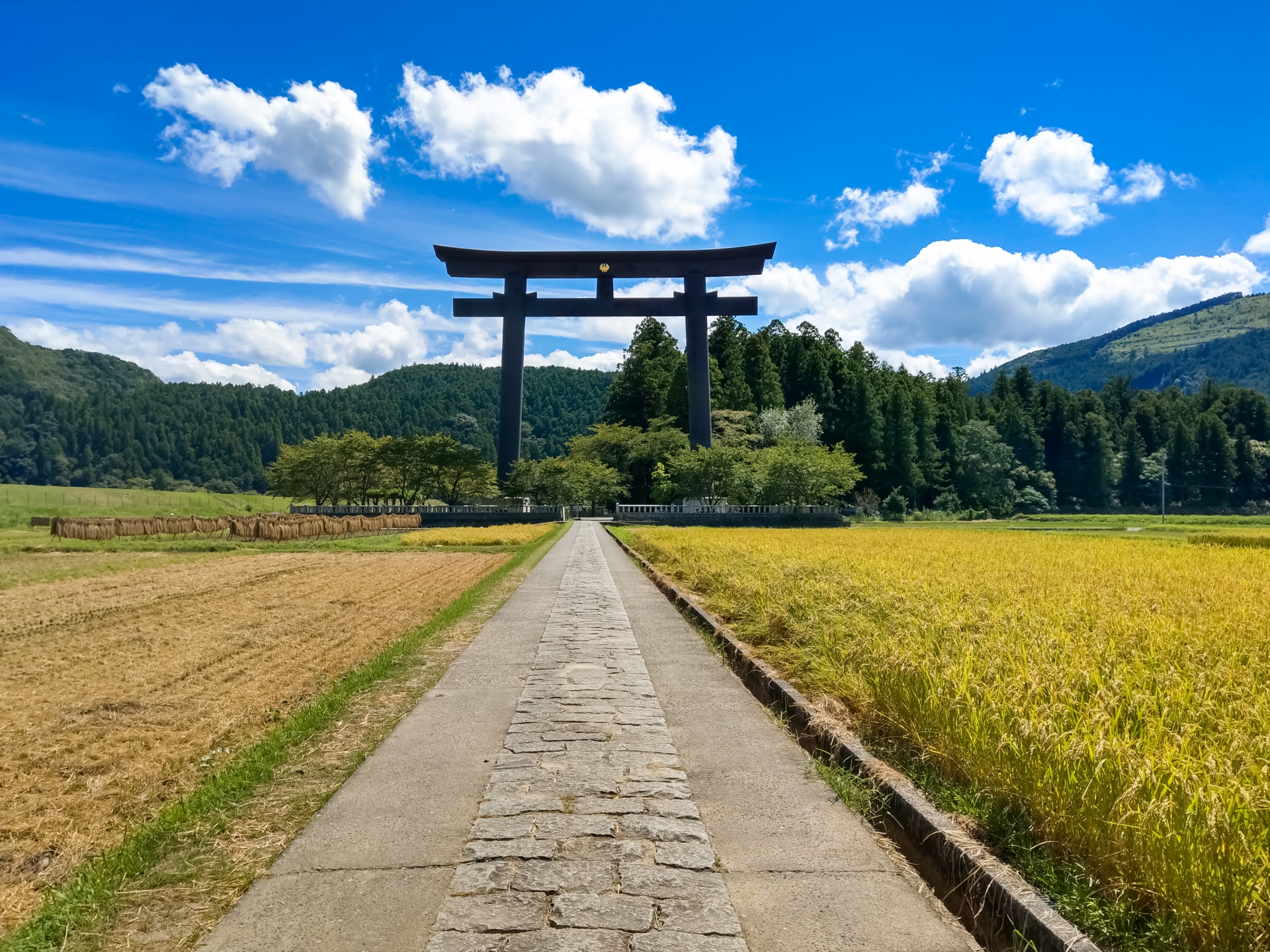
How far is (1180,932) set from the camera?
85.3 inches

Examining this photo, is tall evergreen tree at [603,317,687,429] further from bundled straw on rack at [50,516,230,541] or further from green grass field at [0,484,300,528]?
bundled straw on rack at [50,516,230,541]

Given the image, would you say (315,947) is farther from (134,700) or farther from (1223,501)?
(1223,501)

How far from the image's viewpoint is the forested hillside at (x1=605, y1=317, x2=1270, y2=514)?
6188 cm

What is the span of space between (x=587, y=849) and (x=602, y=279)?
1405 inches

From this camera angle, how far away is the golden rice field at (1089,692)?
231 cm

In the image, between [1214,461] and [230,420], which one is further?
[230,420]

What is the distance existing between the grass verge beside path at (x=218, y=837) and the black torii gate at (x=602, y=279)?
3241 centimetres

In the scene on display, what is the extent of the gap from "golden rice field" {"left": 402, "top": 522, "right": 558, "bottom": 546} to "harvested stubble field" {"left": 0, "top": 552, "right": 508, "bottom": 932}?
39.4 ft

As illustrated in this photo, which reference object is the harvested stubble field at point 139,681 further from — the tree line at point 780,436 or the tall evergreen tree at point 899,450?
the tall evergreen tree at point 899,450

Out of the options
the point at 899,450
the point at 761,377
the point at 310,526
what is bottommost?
the point at 310,526

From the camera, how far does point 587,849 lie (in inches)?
119

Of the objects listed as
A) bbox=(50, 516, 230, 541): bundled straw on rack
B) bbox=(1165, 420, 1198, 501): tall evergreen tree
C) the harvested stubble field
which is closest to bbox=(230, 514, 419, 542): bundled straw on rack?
bbox=(50, 516, 230, 541): bundled straw on rack

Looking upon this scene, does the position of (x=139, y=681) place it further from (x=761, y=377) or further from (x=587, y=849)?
(x=761, y=377)

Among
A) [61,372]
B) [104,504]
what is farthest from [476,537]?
[61,372]
